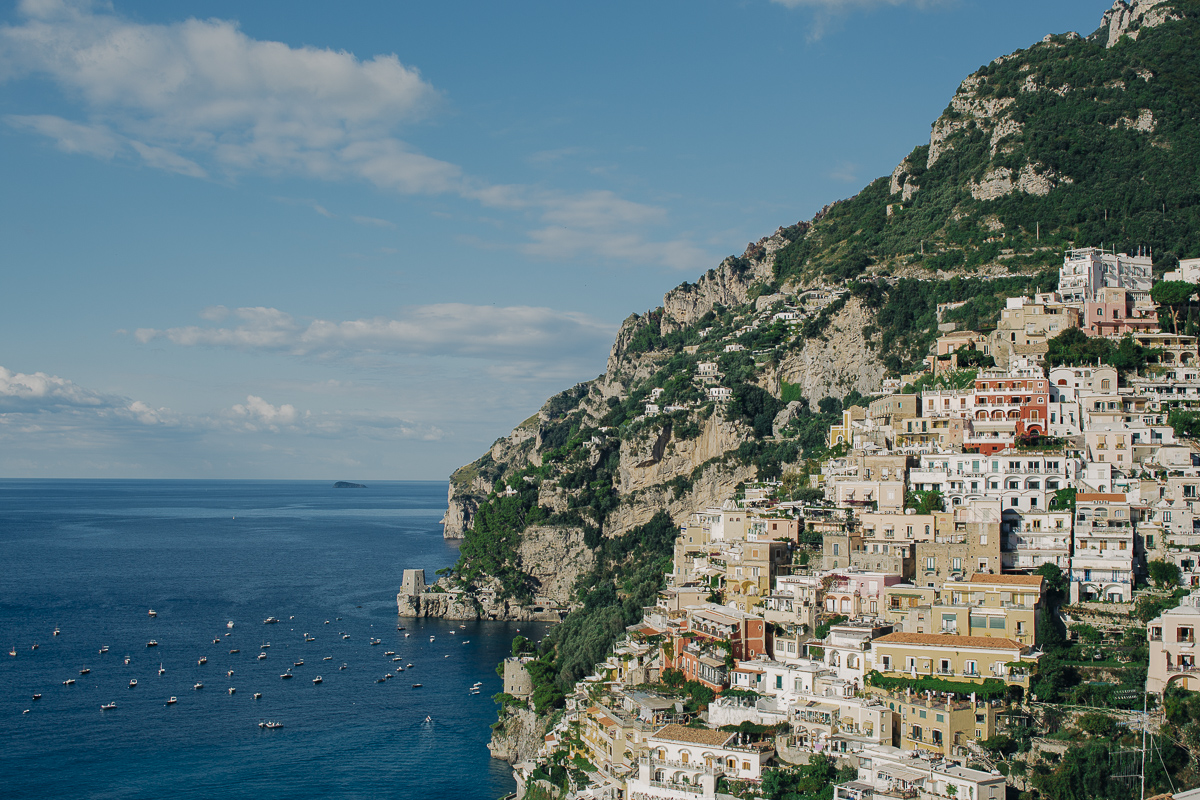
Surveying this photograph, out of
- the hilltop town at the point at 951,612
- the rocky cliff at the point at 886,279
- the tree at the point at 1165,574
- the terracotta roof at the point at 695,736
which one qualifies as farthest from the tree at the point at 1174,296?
the terracotta roof at the point at 695,736

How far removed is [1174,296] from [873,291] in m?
26.4

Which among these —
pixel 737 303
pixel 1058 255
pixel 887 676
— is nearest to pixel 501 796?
pixel 887 676

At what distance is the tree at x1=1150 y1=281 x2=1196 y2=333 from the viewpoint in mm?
63188

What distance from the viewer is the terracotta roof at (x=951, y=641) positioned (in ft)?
127

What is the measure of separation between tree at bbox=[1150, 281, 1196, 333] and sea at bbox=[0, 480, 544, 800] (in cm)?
4575

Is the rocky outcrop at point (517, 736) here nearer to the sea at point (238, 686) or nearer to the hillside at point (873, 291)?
the sea at point (238, 686)

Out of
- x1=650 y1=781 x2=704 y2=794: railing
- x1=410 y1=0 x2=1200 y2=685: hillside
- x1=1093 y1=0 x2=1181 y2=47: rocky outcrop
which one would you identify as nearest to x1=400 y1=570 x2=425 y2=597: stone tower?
x1=410 y1=0 x2=1200 y2=685: hillside

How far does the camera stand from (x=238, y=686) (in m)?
71.7

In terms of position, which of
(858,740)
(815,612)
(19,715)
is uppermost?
(815,612)

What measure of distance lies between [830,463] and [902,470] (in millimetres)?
7952

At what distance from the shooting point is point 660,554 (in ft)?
301

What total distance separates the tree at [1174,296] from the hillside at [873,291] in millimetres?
11930

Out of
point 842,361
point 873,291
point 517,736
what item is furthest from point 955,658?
point 873,291

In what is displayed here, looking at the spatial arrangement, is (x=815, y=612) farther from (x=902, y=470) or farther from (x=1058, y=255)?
(x=1058, y=255)
